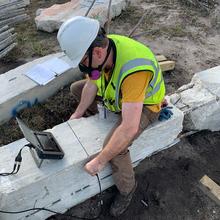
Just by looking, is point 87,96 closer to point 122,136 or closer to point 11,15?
point 122,136

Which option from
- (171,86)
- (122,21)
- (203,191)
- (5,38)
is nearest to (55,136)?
(203,191)

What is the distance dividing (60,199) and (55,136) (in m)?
0.69

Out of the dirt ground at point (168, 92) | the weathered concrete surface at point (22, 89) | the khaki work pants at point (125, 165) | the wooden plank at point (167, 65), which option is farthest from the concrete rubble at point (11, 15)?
the khaki work pants at point (125, 165)

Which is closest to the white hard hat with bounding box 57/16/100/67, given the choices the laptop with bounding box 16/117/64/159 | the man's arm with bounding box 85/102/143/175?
the man's arm with bounding box 85/102/143/175

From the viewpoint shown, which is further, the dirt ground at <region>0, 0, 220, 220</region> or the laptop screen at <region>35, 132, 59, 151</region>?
the dirt ground at <region>0, 0, 220, 220</region>

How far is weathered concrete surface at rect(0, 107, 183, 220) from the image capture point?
351 cm

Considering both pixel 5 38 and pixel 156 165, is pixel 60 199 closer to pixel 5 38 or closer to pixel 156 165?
pixel 156 165

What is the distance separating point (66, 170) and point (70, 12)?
4.65 metres

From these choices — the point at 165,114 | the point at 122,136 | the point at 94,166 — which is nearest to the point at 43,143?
the point at 94,166

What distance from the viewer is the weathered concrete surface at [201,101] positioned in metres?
4.58

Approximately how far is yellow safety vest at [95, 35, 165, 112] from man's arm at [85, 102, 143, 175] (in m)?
0.29

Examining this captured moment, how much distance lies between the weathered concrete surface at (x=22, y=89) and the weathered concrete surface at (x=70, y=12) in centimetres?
174

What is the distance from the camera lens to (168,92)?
559cm

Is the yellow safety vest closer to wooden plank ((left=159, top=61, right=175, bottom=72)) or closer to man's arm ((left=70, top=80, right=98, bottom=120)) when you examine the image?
man's arm ((left=70, top=80, right=98, bottom=120))
